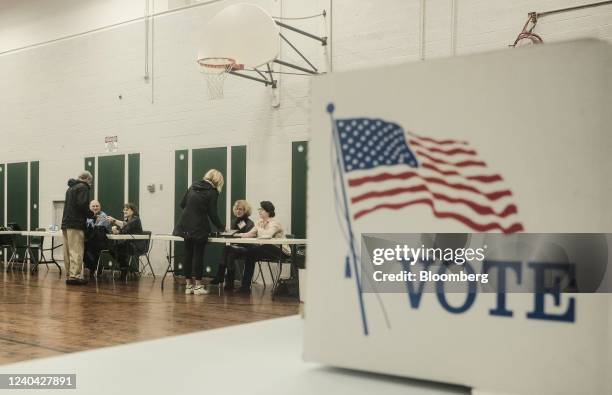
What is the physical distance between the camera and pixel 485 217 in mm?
521

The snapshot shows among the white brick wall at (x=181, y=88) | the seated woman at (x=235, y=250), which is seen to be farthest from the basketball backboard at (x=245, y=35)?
the seated woman at (x=235, y=250)

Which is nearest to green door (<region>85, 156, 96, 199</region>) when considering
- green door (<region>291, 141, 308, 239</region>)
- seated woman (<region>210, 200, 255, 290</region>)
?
seated woman (<region>210, 200, 255, 290</region>)

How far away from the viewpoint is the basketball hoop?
6.32 m

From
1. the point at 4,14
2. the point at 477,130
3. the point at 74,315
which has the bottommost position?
the point at 74,315

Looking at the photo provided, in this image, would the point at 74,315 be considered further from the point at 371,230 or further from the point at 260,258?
the point at 371,230

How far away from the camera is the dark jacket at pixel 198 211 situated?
5969 millimetres

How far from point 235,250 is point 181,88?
2907 millimetres

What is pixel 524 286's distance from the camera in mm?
507

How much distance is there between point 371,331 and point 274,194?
23.1 ft

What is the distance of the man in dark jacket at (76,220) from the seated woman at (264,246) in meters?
1.85

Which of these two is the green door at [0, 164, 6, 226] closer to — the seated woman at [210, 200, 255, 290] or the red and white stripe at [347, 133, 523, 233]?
the seated woman at [210, 200, 255, 290]

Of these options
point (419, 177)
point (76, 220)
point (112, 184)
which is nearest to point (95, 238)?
point (76, 220)

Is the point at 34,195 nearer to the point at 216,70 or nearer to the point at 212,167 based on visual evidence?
the point at 212,167

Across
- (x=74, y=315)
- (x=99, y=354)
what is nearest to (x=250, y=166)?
(x=74, y=315)
